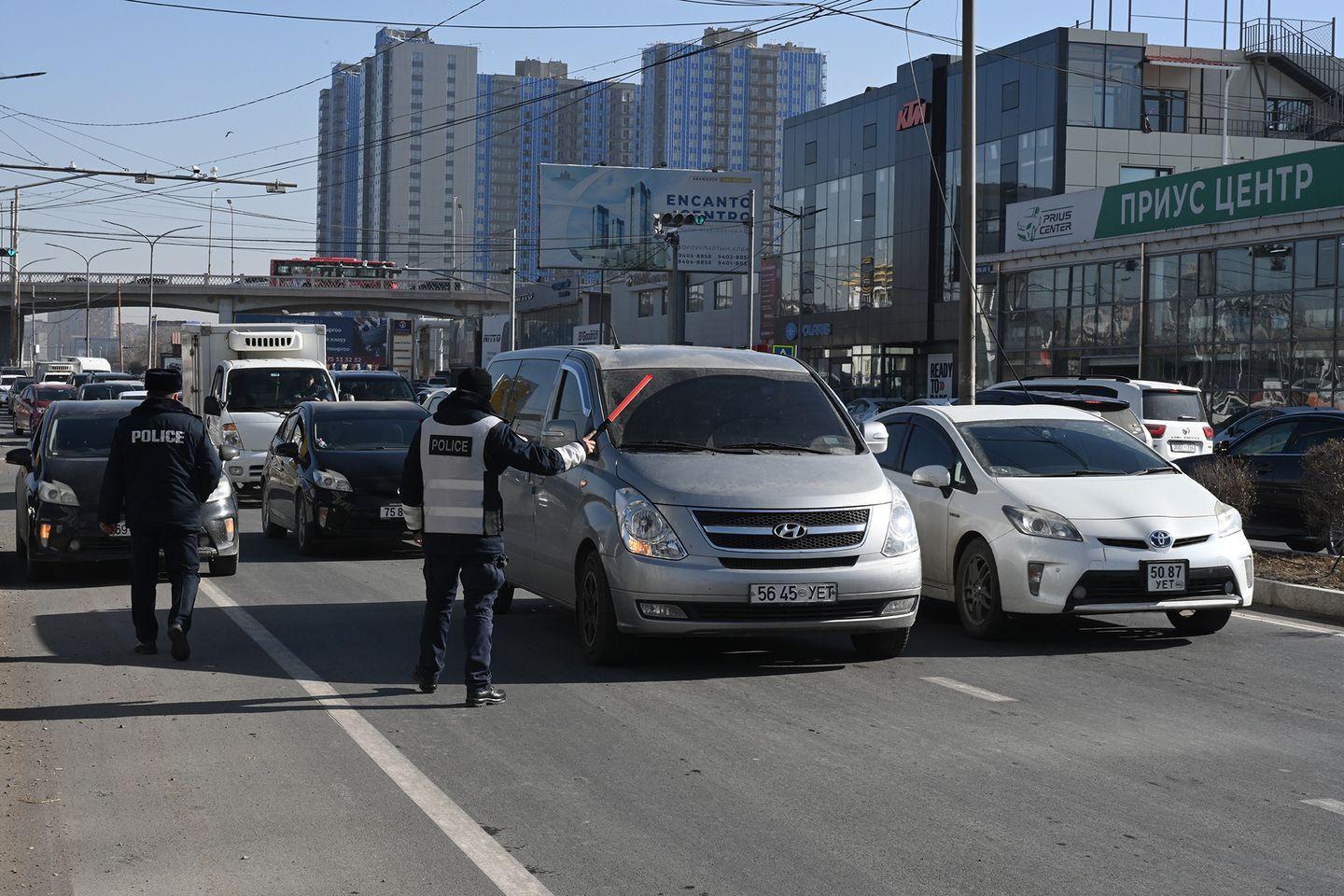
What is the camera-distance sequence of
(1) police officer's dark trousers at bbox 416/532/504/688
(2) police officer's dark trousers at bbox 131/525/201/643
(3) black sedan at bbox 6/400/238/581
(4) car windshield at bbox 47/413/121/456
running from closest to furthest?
(1) police officer's dark trousers at bbox 416/532/504/688
(2) police officer's dark trousers at bbox 131/525/201/643
(3) black sedan at bbox 6/400/238/581
(4) car windshield at bbox 47/413/121/456

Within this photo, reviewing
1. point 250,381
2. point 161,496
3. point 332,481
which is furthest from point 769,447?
point 250,381

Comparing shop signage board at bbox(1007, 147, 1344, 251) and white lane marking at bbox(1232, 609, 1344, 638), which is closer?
white lane marking at bbox(1232, 609, 1344, 638)

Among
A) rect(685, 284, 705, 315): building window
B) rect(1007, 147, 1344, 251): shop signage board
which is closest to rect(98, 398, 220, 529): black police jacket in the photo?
rect(1007, 147, 1344, 251): shop signage board

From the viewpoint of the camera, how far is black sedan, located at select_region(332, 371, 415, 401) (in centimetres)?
2547

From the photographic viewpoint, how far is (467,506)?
795cm

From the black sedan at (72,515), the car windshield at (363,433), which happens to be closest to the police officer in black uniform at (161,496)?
the black sedan at (72,515)

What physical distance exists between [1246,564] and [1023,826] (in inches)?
199

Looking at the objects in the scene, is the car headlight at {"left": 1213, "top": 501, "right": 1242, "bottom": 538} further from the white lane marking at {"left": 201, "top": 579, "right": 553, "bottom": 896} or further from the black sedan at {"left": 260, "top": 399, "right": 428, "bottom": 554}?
the black sedan at {"left": 260, "top": 399, "right": 428, "bottom": 554}

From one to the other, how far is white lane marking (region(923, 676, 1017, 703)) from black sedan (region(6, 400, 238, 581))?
6.45 m

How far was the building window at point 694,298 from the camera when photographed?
83.1 metres

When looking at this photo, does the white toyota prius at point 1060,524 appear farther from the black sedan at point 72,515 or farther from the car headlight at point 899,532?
the black sedan at point 72,515

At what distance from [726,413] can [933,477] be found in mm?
1897

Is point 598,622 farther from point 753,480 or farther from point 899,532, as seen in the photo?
point 899,532

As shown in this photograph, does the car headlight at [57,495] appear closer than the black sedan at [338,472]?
Yes
